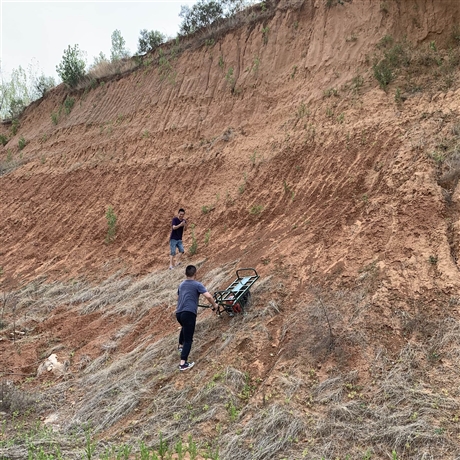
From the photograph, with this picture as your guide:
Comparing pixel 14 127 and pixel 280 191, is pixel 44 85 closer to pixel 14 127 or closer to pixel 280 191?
pixel 14 127

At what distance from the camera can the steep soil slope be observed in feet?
17.2

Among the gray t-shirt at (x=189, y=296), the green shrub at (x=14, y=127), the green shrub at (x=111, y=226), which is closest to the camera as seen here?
the gray t-shirt at (x=189, y=296)

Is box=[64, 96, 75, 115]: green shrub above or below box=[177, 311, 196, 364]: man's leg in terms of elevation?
above

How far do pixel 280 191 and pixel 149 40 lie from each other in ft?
46.1

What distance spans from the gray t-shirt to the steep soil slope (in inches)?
26.3

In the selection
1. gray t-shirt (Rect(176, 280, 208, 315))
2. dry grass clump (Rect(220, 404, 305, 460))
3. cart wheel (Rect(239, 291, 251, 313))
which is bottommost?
dry grass clump (Rect(220, 404, 305, 460))

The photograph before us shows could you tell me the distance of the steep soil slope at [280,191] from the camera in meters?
5.25

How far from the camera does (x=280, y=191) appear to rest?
9297mm

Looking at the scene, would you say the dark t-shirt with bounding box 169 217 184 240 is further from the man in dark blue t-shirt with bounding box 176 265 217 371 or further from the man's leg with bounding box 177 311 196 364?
the man's leg with bounding box 177 311 196 364

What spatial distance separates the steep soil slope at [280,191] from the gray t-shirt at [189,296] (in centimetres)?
67

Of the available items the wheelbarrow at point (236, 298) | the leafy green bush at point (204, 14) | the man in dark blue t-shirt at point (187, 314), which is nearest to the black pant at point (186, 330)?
the man in dark blue t-shirt at point (187, 314)

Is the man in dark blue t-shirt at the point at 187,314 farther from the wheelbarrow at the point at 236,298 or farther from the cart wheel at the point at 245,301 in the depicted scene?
the cart wheel at the point at 245,301

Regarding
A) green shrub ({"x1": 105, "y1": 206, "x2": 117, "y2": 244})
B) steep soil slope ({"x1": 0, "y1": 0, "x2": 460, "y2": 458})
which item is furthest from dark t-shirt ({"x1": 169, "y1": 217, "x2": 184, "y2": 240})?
green shrub ({"x1": 105, "y1": 206, "x2": 117, "y2": 244})

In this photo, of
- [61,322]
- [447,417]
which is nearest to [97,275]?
[61,322]
